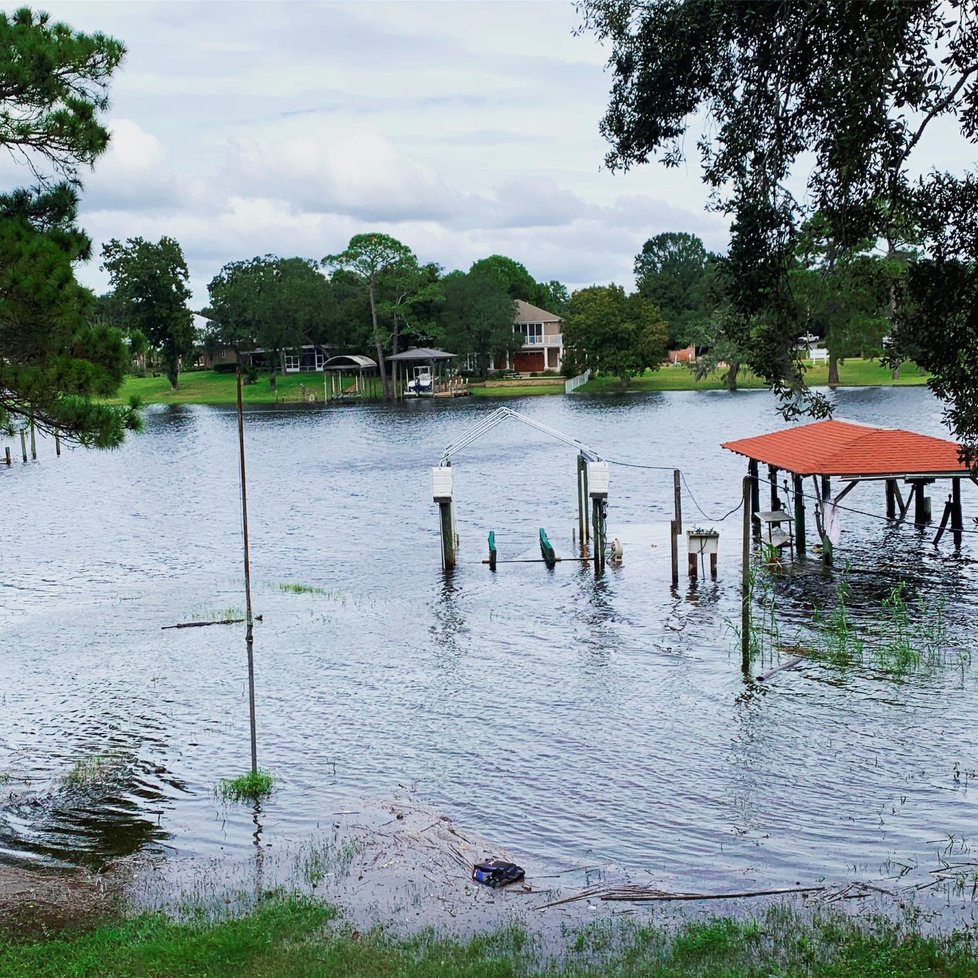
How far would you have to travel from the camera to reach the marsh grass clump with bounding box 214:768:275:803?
55.0ft

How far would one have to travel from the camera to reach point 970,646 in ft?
74.8

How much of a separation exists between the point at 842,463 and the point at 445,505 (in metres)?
10.9

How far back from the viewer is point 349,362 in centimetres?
12181

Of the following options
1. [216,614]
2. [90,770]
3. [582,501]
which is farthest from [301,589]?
[90,770]

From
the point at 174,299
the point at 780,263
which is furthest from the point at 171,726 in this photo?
the point at 174,299

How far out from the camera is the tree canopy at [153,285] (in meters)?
124

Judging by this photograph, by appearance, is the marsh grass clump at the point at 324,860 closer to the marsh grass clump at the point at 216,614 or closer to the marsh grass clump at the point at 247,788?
the marsh grass clump at the point at 247,788

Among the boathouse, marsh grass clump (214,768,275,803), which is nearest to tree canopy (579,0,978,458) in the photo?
marsh grass clump (214,768,275,803)

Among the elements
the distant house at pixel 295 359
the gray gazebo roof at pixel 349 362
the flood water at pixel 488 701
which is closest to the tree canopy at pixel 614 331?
the gray gazebo roof at pixel 349 362

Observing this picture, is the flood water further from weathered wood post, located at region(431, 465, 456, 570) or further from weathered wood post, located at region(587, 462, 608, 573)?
weathered wood post, located at region(587, 462, 608, 573)

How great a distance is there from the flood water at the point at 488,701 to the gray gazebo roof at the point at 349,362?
240 ft

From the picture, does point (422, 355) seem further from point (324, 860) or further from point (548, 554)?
point (324, 860)

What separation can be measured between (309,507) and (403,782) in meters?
34.7

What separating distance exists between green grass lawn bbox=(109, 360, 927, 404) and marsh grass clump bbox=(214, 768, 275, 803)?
93809mm
